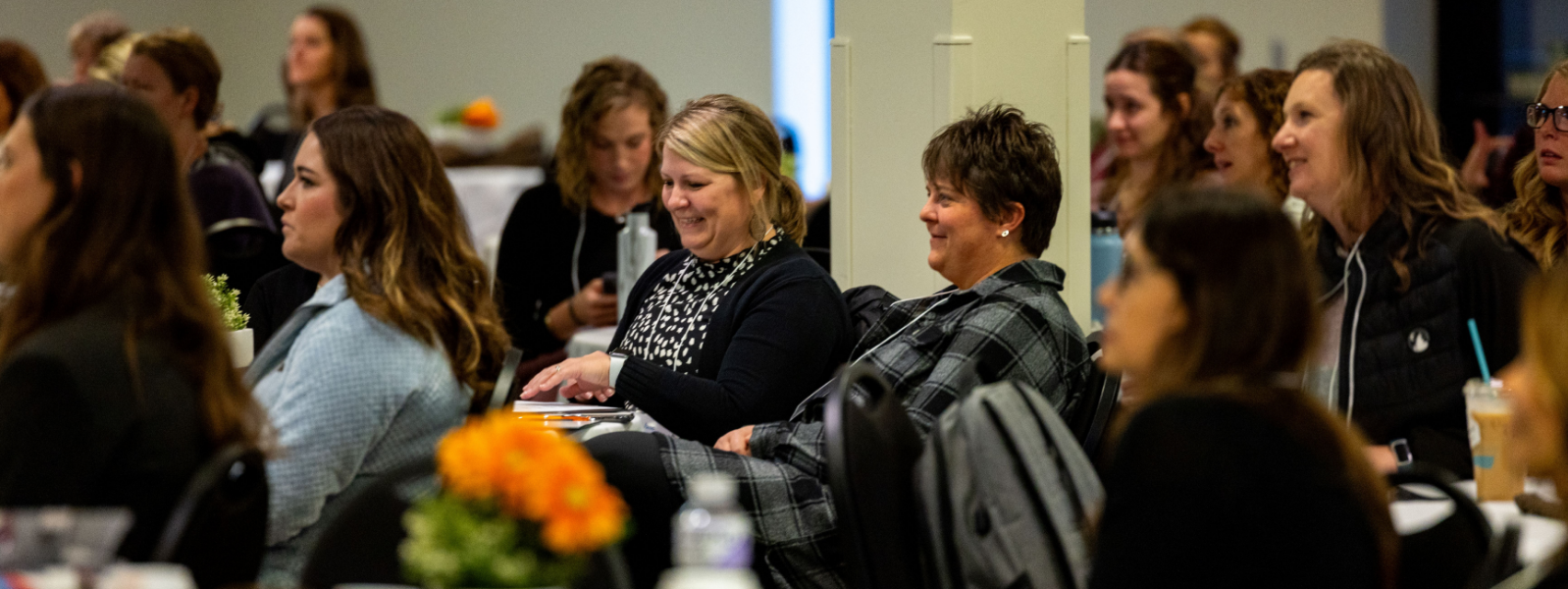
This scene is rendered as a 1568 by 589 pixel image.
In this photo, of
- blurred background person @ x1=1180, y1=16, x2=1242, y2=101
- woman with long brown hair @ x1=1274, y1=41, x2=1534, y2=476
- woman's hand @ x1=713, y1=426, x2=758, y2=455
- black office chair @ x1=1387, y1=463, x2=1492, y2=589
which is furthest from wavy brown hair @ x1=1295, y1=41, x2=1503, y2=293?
blurred background person @ x1=1180, y1=16, x2=1242, y2=101

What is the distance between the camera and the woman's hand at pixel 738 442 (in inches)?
103

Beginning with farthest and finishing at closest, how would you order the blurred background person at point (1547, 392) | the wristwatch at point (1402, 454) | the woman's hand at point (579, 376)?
1. the woman's hand at point (579, 376)
2. the wristwatch at point (1402, 454)
3. the blurred background person at point (1547, 392)

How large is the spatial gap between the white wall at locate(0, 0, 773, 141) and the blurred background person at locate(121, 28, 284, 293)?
16.3 ft

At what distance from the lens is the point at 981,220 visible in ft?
8.70

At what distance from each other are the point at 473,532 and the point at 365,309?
3.00ft

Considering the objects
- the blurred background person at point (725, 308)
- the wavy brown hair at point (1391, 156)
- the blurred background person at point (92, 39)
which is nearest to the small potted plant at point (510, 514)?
the blurred background person at point (725, 308)

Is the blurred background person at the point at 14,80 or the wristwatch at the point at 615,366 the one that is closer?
the wristwatch at the point at 615,366

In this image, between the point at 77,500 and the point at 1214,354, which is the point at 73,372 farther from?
the point at 1214,354

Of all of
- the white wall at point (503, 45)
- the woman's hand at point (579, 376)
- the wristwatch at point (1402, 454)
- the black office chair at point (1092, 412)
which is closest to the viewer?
the wristwatch at point (1402, 454)

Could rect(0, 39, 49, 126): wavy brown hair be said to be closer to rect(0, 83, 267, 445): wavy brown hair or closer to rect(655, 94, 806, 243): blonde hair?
rect(655, 94, 806, 243): blonde hair

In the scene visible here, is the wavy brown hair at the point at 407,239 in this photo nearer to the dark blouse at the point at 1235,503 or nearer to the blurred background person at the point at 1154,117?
the dark blouse at the point at 1235,503

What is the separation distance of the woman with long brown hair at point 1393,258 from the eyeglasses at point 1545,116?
0.35 m

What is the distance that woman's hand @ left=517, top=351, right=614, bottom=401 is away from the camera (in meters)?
2.69

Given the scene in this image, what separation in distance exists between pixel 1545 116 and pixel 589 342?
7.19ft
